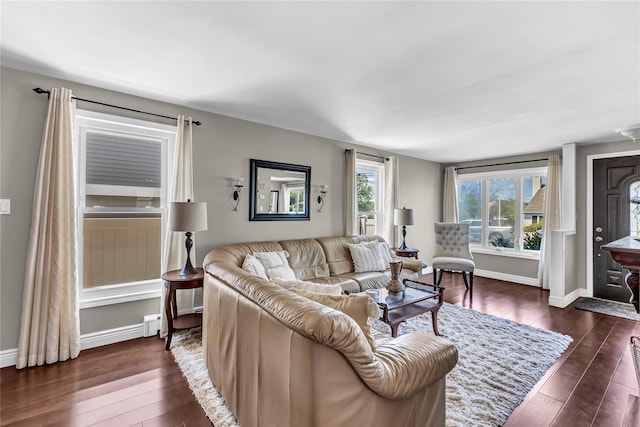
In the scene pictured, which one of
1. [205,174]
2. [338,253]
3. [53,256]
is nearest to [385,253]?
[338,253]

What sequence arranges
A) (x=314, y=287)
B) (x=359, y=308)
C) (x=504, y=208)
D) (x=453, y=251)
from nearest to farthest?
(x=359, y=308) < (x=314, y=287) < (x=453, y=251) < (x=504, y=208)

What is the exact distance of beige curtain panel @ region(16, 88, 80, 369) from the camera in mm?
2434

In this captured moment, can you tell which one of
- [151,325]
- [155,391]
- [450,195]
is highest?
[450,195]

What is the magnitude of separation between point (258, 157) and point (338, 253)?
5.74 ft

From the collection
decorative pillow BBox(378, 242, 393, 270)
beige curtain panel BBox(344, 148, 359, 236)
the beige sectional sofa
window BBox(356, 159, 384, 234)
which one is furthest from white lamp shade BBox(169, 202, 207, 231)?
window BBox(356, 159, 384, 234)

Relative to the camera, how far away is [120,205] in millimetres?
3053

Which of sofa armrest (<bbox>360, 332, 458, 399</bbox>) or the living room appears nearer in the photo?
sofa armrest (<bbox>360, 332, 458, 399</bbox>)

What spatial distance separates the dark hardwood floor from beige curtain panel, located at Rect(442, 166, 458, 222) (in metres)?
3.47

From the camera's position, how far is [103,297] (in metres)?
2.88

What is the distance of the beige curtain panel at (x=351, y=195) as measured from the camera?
468 centimetres

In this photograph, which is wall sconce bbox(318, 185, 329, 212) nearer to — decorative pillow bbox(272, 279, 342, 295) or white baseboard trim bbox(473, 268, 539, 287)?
decorative pillow bbox(272, 279, 342, 295)

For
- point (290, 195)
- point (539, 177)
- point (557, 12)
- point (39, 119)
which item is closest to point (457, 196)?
point (539, 177)

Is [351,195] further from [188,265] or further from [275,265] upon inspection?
[188,265]

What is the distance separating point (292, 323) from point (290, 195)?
10.0 feet
